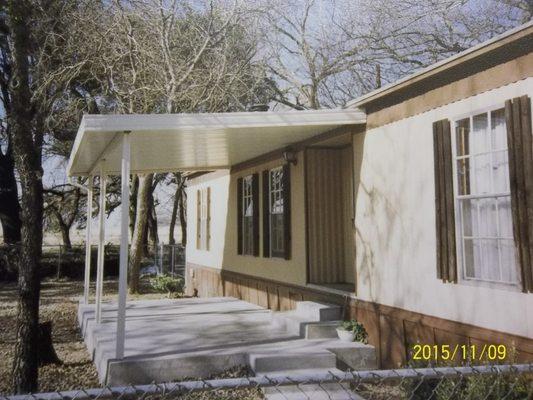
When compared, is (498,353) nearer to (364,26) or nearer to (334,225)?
(334,225)

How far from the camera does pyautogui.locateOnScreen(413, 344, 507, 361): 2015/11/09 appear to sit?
164 inches

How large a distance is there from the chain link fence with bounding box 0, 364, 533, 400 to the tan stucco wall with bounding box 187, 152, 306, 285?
2.93 metres

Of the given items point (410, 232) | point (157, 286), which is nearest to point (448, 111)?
point (410, 232)

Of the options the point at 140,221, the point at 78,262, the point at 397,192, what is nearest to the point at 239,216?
the point at 140,221

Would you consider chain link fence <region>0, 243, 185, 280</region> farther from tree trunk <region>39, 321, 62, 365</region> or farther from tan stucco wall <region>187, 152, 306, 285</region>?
tree trunk <region>39, 321, 62, 365</region>

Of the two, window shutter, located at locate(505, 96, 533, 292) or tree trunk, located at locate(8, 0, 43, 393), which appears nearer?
window shutter, located at locate(505, 96, 533, 292)

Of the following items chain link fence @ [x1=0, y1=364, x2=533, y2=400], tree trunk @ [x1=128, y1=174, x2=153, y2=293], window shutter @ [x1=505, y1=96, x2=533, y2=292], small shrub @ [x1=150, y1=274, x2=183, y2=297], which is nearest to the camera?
chain link fence @ [x1=0, y1=364, x2=533, y2=400]

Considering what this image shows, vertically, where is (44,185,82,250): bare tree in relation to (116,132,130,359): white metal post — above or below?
above

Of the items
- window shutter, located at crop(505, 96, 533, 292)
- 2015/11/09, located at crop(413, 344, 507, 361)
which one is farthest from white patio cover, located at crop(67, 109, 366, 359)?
2015/11/09, located at crop(413, 344, 507, 361)

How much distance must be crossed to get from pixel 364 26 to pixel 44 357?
12533 mm

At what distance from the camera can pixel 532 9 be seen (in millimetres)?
12453

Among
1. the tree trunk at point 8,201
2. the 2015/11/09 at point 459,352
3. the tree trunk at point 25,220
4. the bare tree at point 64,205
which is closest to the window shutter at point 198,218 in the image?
the tree trunk at point 25,220

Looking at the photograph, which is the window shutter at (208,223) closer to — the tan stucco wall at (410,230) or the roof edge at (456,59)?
the tan stucco wall at (410,230)

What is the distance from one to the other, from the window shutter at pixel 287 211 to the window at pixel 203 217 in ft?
16.3
